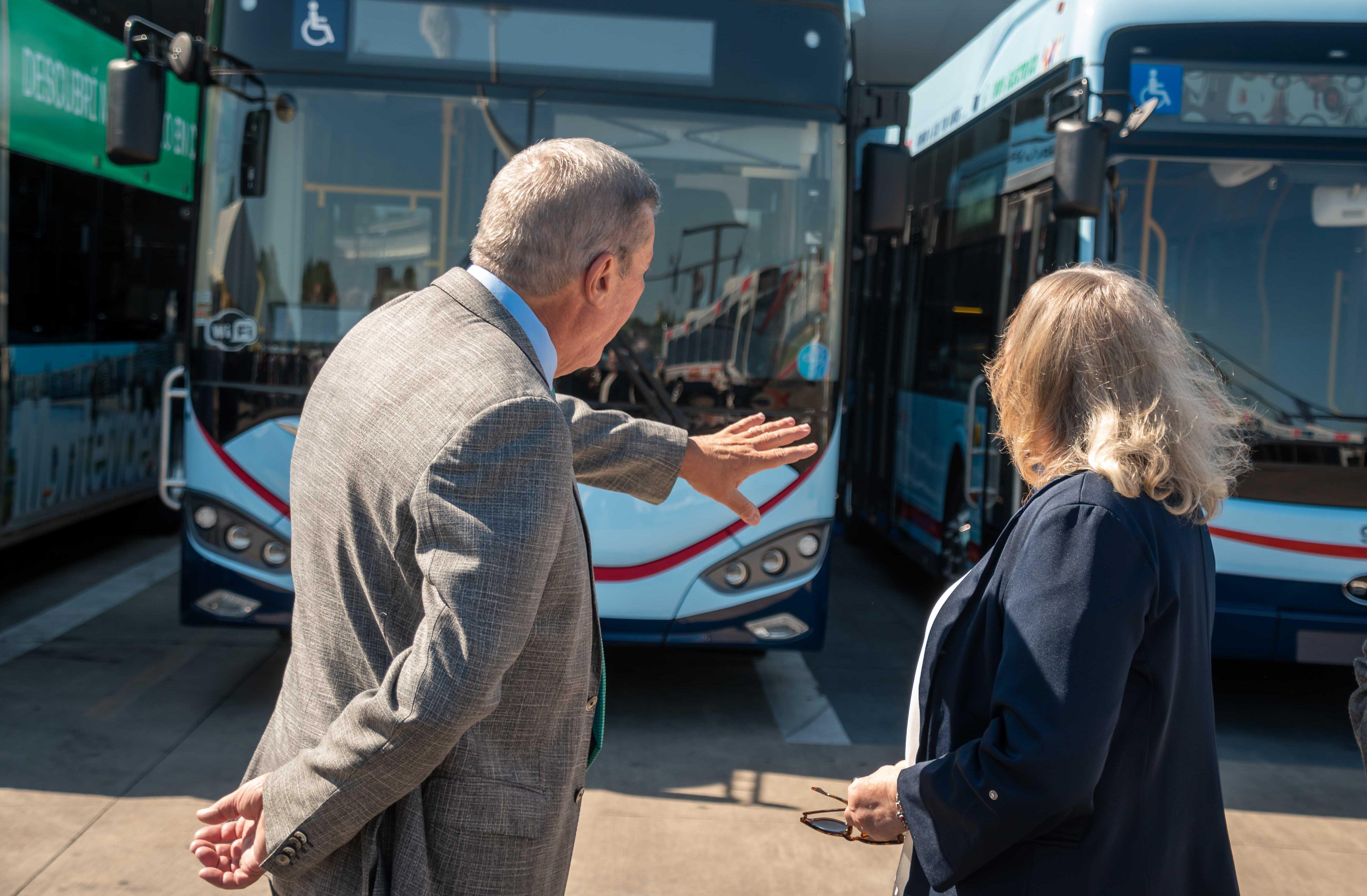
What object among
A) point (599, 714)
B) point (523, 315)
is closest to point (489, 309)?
point (523, 315)

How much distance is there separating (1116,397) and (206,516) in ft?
14.3

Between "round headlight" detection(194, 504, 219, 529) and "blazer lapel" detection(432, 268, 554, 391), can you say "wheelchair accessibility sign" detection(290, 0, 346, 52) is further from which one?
"blazer lapel" detection(432, 268, 554, 391)

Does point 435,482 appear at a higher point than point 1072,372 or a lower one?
lower

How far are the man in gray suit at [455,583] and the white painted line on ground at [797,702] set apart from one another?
379cm

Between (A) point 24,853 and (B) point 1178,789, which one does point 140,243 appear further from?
(B) point 1178,789

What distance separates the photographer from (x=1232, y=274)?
219 inches

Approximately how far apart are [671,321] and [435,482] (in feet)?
12.4

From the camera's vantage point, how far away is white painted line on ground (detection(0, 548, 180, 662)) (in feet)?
21.6

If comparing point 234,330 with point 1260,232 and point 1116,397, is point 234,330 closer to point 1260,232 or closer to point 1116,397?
point 1116,397

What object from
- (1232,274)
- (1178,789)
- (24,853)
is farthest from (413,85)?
(1178,789)

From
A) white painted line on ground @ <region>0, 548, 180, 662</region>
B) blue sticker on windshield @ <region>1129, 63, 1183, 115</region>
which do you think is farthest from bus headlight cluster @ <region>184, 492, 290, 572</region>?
blue sticker on windshield @ <region>1129, 63, 1183, 115</region>

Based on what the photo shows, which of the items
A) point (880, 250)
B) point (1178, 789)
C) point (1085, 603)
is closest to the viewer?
point (1085, 603)

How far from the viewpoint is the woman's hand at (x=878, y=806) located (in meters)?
1.88

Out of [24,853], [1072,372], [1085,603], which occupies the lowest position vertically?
[24,853]
